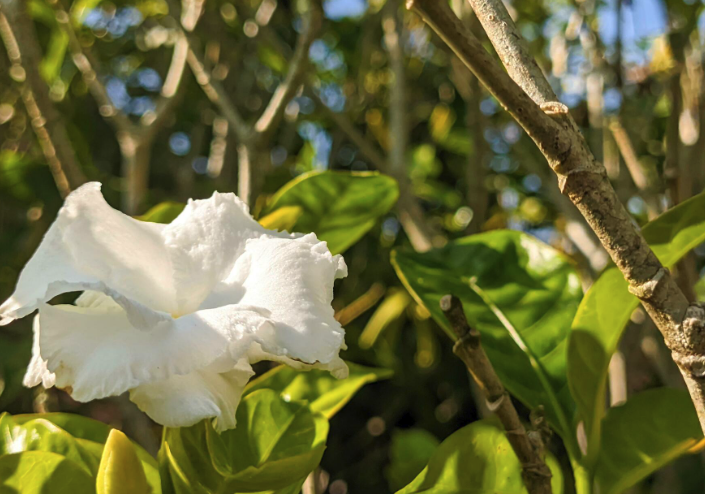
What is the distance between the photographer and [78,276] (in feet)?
1.43

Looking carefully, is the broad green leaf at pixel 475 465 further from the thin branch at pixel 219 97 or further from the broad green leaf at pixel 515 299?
the thin branch at pixel 219 97

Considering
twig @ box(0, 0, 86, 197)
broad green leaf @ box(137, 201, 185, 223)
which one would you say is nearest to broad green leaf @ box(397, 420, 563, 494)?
broad green leaf @ box(137, 201, 185, 223)

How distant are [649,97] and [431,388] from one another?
862 mm

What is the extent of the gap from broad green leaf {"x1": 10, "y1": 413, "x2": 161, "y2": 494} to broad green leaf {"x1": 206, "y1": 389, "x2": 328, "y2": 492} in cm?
7

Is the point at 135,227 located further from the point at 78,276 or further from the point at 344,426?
the point at 344,426

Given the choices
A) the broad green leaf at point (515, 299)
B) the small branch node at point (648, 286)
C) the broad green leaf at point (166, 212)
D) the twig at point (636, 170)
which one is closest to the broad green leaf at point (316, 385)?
the broad green leaf at point (515, 299)

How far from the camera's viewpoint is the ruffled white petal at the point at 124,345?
14.3 inches

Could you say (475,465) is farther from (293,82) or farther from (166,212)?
(293,82)

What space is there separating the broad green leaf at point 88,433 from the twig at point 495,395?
27cm

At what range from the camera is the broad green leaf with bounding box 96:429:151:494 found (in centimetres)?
40

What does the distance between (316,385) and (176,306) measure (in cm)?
25

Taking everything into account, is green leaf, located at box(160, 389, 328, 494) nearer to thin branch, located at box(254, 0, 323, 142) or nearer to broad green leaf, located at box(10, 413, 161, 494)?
broad green leaf, located at box(10, 413, 161, 494)

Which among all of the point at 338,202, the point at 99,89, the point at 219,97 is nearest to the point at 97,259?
the point at 338,202

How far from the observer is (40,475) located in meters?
0.46
